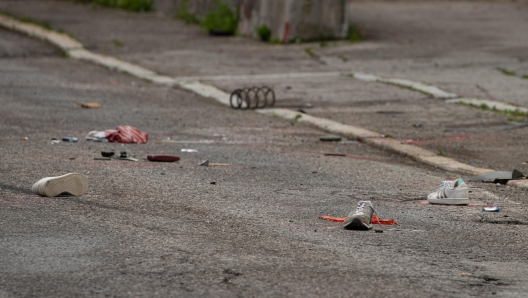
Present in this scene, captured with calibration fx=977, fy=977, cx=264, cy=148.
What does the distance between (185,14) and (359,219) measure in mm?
18527

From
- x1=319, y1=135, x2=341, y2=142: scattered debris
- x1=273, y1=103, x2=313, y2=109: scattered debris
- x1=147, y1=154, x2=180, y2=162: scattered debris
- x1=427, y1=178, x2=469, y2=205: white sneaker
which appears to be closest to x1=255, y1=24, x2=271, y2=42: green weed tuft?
x1=273, y1=103, x2=313, y2=109: scattered debris

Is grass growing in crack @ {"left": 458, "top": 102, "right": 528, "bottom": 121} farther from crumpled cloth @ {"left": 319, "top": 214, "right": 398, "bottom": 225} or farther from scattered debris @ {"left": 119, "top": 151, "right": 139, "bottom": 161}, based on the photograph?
crumpled cloth @ {"left": 319, "top": 214, "right": 398, "bottom": 225}

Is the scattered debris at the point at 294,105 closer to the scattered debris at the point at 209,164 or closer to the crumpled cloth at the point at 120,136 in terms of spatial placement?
the crumpled cloth at the point at 120,136

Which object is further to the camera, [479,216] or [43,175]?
[43,175]

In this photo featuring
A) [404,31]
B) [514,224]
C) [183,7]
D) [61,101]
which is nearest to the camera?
[514,224]

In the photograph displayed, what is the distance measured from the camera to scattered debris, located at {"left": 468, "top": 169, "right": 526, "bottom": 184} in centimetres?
870

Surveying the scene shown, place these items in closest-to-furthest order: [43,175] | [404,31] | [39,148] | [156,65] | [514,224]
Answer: [514,224] → [43,175] → [39,148] → [156,65] → [404,31]

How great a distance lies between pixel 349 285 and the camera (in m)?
5.29

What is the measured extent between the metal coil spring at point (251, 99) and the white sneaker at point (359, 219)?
249 inches

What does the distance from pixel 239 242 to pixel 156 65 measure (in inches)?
467

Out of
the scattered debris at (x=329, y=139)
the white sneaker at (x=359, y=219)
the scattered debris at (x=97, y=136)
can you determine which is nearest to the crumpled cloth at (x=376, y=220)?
A: the white sneaker at (x=359, y=219)

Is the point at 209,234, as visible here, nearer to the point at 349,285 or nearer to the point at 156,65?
the point at 349,285

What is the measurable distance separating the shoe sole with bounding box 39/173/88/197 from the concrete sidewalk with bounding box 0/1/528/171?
167 inches

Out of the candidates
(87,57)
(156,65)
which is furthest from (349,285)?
(87,57)
